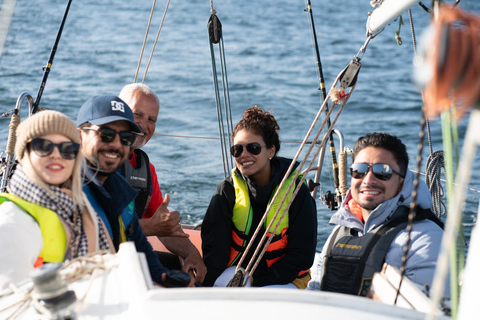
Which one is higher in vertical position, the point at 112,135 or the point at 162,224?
the point at 112,135

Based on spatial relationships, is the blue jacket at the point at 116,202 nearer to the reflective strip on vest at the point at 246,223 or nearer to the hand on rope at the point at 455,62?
the reflective strip on vest at the point at 246,223

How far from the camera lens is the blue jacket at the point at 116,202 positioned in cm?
198

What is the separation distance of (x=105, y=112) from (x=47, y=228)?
2.05ft

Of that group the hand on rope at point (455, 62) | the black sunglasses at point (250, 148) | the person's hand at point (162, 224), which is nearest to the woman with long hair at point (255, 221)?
the black sunglasses at point (250, 148)

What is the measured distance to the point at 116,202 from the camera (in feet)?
6.60

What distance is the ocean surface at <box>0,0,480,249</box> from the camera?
739 cm

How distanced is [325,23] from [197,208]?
11606 millimetres

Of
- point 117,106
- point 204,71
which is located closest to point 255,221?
point 117,106

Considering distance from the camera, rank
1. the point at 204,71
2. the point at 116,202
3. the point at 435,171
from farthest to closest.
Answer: the point at 204,71
the point at 435,171
the point at 116,202

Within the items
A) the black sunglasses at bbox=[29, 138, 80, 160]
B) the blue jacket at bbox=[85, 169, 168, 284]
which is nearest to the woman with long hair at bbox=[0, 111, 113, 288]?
the black sunglasses at bbox=[29, 138, 80, 160]

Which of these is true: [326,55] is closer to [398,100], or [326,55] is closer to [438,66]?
[398,100]

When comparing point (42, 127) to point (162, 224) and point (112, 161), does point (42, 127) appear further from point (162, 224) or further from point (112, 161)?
point (162, 224)

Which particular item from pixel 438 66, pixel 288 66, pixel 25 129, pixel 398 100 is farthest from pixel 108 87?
pixel 438 66

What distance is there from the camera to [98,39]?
14.0 meters
